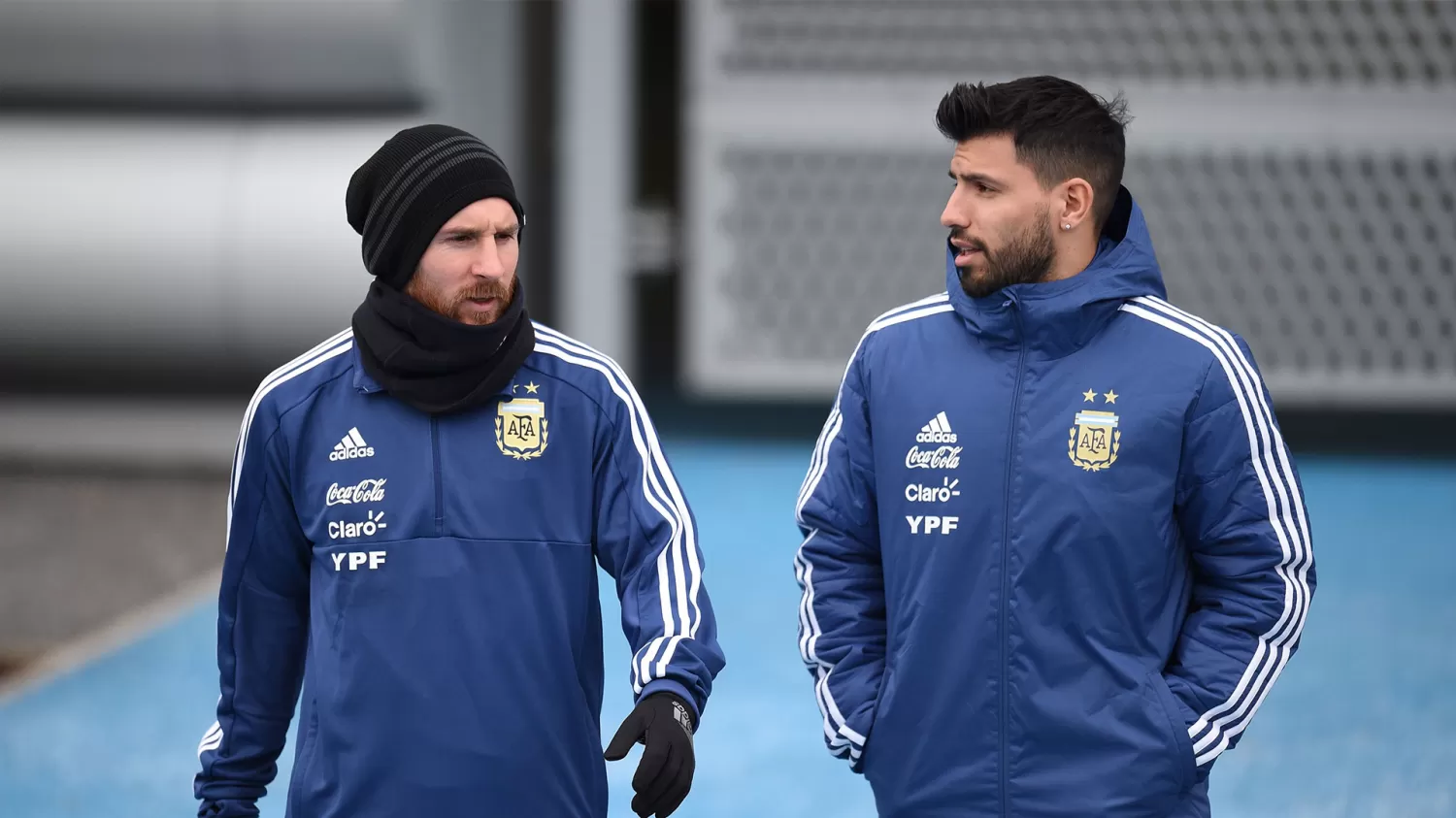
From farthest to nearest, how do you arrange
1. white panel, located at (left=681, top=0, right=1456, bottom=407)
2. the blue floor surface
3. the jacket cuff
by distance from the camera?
white panel, located at (left=681, top=0, right=1456, bottom=407) < the blue floor surface < the jacket cuff

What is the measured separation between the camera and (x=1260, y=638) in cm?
257

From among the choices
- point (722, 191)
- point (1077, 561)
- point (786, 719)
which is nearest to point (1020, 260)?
point (1077, 561)

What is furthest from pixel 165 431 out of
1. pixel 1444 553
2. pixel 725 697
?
pixel 1444 553

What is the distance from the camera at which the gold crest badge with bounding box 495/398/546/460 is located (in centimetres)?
250

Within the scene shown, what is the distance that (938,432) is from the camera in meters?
2.64

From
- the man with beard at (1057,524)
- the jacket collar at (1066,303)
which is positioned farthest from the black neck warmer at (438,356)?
the jacket collar at (1066,303)

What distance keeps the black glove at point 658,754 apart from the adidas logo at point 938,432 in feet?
2.03

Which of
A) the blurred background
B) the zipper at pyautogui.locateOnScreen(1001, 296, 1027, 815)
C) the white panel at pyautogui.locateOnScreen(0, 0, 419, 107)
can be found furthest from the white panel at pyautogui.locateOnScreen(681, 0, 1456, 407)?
the zipper at pyautogui.locateOnScreen(1001, 296, 1027, 815)

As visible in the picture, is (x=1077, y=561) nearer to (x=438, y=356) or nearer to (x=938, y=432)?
(x=938, y=432)

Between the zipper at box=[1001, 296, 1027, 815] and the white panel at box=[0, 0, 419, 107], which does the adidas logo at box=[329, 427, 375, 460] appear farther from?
the white panel at box=[0, 0, 419, 107]

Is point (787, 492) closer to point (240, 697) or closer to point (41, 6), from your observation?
point (41, 6)

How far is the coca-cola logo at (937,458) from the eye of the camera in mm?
2611

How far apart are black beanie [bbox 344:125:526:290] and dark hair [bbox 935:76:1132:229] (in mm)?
757

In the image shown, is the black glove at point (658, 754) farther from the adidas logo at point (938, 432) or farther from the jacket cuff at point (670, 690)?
the adidas logo at point (938, 432)
